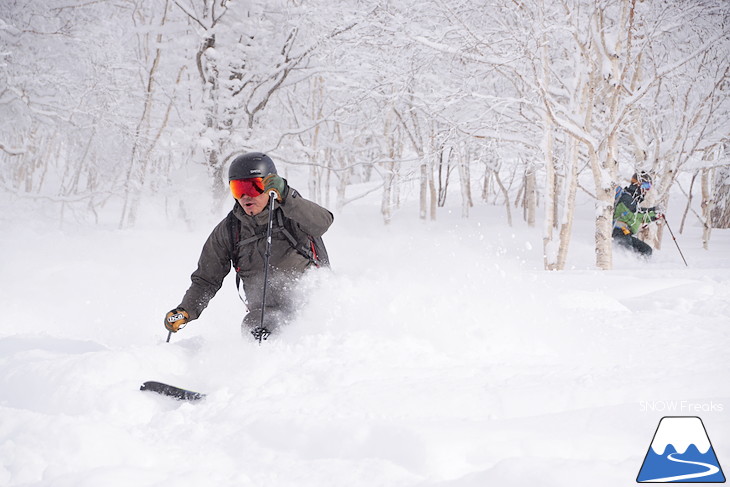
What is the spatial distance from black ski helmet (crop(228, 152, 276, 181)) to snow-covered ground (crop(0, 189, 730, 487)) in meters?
0.89

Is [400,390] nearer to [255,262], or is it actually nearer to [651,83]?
[255,262]

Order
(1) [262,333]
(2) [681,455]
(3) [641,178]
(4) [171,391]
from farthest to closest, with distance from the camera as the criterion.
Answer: (3) [641,178]
(1) [262,333]
(4) [171,391]
(2) [681,455]

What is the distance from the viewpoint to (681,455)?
1517mm

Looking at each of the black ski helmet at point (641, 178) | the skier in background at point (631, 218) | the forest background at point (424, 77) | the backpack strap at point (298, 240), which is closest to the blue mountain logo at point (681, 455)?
the backpack strap at point (298, 240)

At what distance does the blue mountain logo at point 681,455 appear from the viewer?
1393 mm

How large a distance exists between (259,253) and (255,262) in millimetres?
87

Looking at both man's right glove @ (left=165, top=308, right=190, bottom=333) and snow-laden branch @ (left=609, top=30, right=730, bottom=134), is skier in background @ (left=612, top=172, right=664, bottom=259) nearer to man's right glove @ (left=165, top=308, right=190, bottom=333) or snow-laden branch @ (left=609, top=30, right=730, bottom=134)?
snow-laden branch @ (left=609, top=30, right=730, bottom=134)

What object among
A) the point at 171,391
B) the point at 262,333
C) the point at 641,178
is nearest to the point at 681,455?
the point at 171,391

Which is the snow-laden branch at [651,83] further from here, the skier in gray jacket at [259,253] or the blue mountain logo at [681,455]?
the blue mountain logo at [681,455]

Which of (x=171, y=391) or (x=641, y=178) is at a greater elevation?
(x=641, y=178)

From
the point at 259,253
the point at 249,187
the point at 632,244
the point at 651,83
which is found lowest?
the point at 632,244

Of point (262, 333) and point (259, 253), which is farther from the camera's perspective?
point (259, 253)

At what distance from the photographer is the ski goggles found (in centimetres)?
333

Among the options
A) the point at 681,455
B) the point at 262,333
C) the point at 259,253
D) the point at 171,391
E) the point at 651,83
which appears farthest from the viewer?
the point at 651,83
